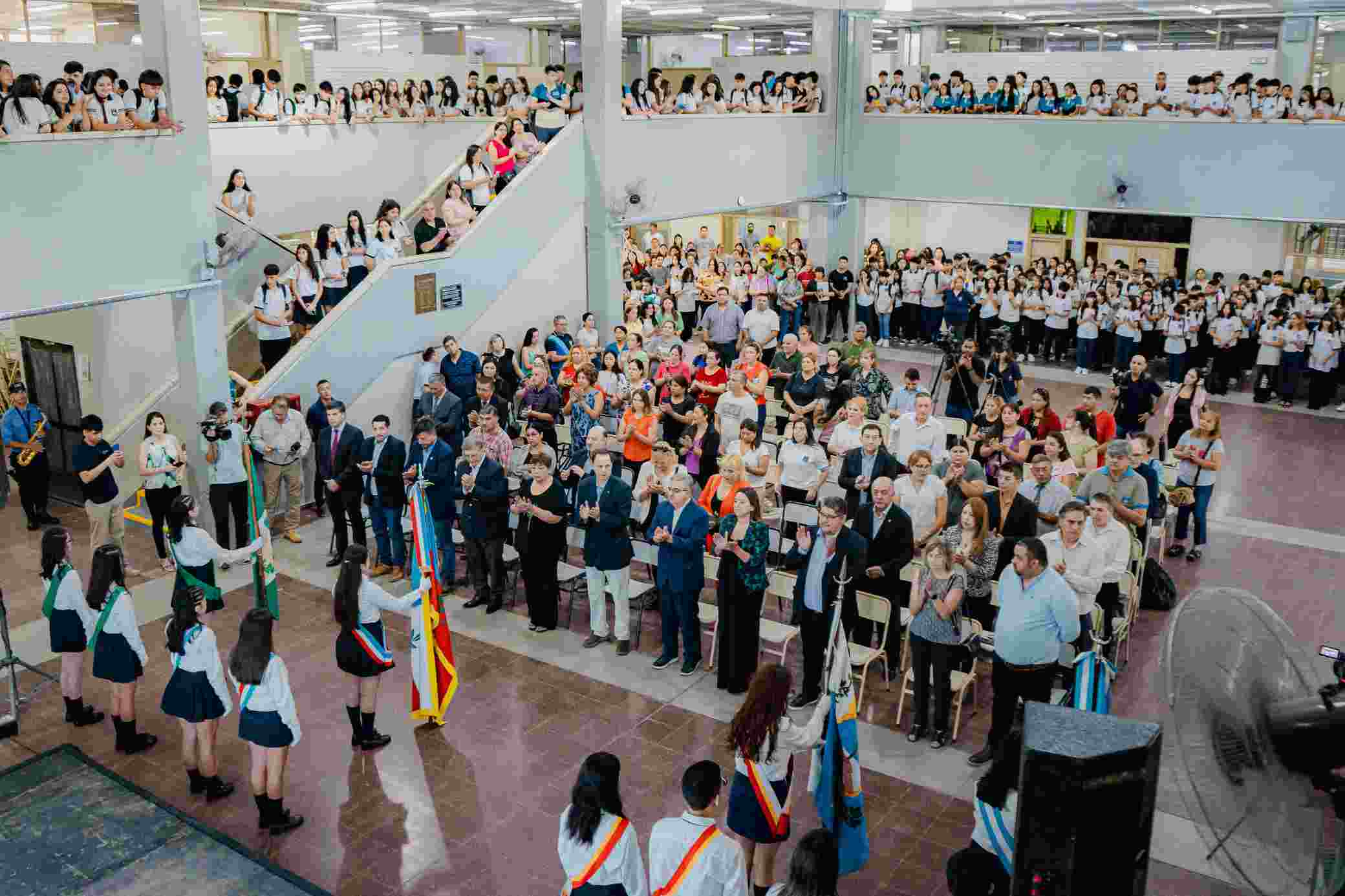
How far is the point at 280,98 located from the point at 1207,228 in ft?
53.8

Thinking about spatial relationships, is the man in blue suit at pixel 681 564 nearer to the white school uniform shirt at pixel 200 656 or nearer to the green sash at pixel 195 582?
the white school uniform shirt at pixel 200 656

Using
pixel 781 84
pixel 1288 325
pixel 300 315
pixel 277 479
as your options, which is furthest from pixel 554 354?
pixel 1288 325

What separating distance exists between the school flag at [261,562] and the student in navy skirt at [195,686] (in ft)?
6.69

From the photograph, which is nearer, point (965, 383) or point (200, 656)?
point (200, 656)

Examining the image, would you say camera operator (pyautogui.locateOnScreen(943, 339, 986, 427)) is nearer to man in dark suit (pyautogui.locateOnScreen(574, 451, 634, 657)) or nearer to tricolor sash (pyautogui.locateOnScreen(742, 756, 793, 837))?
man in dark suit (pyautogui.locateOnScreen(574, 451, 634, 657))

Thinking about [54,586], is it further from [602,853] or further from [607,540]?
[602,853]

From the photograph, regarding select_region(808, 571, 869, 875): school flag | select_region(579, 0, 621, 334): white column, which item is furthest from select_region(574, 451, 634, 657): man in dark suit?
select_region(579, 0, 621, 334): white column

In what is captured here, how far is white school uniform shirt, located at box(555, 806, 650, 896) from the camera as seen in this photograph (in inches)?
203

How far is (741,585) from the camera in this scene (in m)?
8.71

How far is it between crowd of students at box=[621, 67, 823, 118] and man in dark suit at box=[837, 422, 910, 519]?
8630mm

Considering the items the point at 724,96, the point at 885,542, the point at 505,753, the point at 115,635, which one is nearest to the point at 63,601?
the point at 115,635

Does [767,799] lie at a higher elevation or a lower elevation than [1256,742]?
lower

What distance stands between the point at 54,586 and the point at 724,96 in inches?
604

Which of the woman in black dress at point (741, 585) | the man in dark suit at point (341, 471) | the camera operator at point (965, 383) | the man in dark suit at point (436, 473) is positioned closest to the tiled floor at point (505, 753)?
the woman in black dress at point (741, 585)
